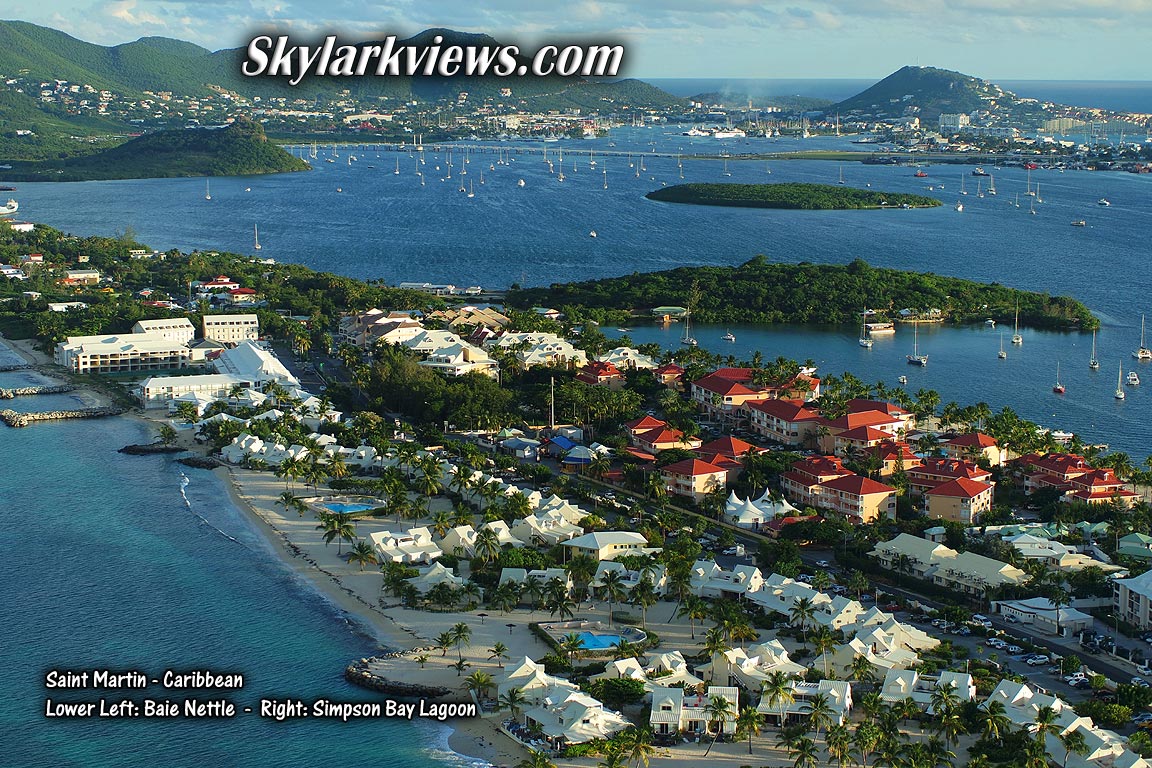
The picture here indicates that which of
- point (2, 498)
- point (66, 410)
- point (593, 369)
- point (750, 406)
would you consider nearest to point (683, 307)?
point (593, 369)

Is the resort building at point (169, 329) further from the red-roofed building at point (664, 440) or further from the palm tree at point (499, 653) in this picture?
the palm tree at point (499, 653)

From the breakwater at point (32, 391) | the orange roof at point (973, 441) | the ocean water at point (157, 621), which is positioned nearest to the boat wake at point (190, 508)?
the ocean water at point (157, 621)

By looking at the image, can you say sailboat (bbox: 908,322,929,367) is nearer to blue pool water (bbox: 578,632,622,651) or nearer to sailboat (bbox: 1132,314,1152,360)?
sailboat (bbox: 1132,314,1152,360)

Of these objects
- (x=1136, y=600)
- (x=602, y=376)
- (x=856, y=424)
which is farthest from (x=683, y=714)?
(x=602, y=376)

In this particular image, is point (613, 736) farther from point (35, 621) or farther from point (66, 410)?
point (66, 410)

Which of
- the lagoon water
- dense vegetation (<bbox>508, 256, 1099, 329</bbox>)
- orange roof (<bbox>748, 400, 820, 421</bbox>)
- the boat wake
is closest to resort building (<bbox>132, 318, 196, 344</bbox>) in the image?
the lagoon water

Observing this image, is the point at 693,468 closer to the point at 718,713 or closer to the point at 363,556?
the point at 363,556
